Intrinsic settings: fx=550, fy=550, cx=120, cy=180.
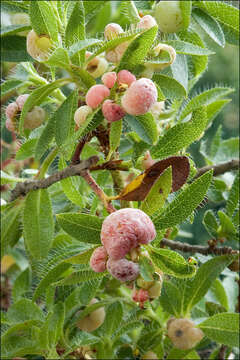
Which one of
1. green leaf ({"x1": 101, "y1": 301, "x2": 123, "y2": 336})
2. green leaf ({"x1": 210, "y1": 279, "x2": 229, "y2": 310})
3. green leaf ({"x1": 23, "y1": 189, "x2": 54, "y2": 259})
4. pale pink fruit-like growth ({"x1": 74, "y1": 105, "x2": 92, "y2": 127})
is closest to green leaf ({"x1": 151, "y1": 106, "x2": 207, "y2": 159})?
pale pink fruit-like growth ({"x1": 74, "y1": 105, "x2": 92, "y2": 127})

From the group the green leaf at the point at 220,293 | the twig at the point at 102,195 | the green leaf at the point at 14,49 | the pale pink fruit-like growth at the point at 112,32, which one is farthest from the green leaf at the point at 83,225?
the green leaf at the point at 220,293

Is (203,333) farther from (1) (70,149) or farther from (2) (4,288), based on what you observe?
(2) (4,288)

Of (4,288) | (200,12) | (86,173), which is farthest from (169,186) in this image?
(4,288)

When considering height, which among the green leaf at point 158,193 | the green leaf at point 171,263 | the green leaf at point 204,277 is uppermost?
the green leaf at point 158,193

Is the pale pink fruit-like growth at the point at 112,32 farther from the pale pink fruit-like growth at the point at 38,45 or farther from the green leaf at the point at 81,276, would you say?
the green leaf at the point at 81,276

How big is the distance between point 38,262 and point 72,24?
16.8 inches

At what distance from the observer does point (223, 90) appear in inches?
36.2

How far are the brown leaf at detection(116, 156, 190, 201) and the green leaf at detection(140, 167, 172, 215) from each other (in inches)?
0.5

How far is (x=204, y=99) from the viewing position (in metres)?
0.89

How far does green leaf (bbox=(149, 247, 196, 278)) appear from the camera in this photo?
0.59 m

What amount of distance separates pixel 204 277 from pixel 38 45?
43 centimetres

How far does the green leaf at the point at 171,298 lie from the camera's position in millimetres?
874

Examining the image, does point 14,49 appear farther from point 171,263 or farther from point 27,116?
point 171,263

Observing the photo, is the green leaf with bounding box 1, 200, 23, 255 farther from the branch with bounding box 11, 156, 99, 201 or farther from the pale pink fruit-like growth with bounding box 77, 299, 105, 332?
the pale pink fruit-like growth with bounding box 77, 299, 105, 332
